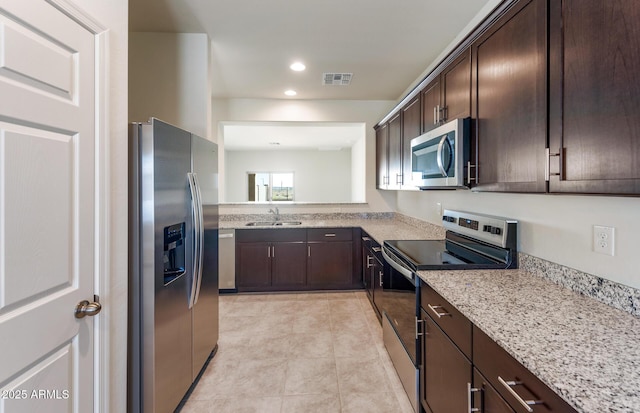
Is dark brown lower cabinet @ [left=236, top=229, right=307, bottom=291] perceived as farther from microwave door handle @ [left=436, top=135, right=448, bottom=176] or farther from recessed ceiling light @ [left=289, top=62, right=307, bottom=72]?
microwave door handle @ [left=436, top=135, right=448, bottom=176]

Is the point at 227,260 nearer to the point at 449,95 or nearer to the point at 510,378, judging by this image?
the point at 449,95

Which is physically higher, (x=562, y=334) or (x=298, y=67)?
(x=298, y=67)

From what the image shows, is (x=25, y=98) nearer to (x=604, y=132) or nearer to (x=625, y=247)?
(x=604, y=132)

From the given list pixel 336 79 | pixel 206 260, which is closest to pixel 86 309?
pixel 206 260

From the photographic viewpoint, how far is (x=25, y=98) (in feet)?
3.28

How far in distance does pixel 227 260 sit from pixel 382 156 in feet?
7.91

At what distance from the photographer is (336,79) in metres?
3.56

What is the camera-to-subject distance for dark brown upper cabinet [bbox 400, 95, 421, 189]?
105 inches

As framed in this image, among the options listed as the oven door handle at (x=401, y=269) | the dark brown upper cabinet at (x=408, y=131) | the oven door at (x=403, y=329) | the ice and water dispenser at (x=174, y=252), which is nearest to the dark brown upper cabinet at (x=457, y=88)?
the dark brown upper cabinet at (x=408, y=131)

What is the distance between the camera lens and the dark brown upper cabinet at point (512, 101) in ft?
4.07


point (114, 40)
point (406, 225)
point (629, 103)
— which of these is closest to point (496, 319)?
point (629, 103)

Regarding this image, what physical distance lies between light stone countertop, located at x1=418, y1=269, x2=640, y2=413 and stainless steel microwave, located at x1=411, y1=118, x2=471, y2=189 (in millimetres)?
678

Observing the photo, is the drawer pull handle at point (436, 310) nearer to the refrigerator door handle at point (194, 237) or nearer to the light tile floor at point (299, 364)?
the light tile floor at point (299, 364)

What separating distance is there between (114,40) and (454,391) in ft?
7.26
